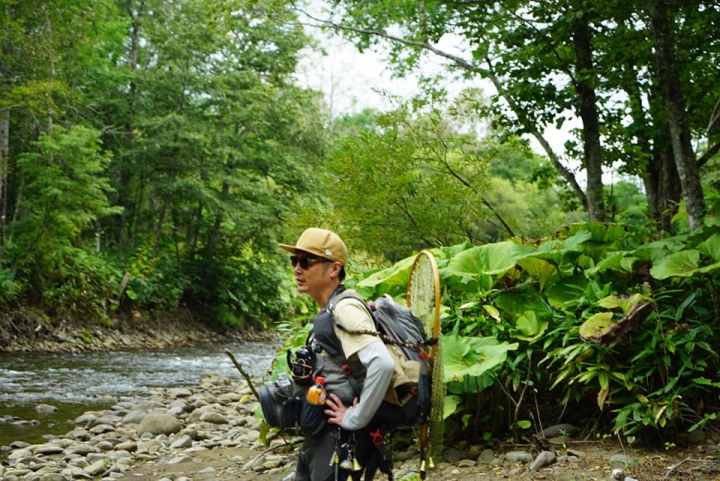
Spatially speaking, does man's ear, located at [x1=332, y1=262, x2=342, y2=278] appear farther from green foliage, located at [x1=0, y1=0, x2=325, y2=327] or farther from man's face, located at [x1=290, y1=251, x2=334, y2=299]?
green foliage, located at [x1=0, y1=0, x2=325, y2=327]

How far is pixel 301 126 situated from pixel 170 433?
16.9 m

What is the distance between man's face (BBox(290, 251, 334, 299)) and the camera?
267 centimetres

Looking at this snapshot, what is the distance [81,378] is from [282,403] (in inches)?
384

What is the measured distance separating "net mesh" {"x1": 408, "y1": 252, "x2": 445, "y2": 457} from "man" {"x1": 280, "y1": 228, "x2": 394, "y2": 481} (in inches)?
14.7

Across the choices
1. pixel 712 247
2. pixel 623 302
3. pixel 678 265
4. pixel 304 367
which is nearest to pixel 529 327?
pixel 623 302

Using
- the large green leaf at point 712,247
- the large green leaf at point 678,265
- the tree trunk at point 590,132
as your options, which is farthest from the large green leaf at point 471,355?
the tree trunk at point 590,132

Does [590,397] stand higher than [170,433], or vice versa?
[590,397]

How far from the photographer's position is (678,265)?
3.90 metres

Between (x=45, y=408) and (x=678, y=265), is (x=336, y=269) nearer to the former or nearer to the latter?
(x=678, y=265)

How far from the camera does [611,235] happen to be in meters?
4.81

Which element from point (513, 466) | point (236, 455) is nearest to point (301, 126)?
point (236, 455)

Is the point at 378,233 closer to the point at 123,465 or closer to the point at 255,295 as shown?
the point at 123,465

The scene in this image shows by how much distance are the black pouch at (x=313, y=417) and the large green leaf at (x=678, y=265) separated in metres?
2.26

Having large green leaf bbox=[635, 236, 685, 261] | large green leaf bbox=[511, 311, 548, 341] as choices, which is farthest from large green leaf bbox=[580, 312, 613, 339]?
large green leaf bbox=[635, 236, 685, 261]
